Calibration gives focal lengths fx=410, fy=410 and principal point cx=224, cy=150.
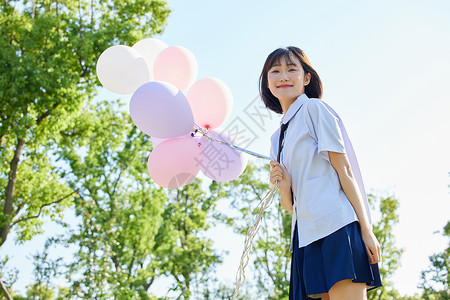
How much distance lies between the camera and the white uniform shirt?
1.57 metres

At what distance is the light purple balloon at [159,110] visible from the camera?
239cm

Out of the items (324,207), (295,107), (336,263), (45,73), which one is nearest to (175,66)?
(295,107)

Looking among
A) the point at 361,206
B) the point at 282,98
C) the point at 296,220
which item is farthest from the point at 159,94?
the point at 361,206

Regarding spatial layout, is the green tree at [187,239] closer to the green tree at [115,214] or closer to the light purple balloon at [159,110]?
the green tree at [115,214]

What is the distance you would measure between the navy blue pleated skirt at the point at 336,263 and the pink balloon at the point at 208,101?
55.7 inches

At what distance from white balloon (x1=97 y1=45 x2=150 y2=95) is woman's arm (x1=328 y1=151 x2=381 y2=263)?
1.85m

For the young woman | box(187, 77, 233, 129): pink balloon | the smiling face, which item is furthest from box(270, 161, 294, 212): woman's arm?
box(187, 77, 233, 129): pink balloon

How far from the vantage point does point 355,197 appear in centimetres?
159

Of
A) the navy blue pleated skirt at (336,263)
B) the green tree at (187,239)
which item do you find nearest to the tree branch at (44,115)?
the green tree at (187,239)

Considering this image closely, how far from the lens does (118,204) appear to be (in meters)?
10.8

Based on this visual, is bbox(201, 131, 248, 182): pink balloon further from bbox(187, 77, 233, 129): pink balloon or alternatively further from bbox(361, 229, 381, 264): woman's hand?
bbox(361, 229, 381, 264): woman's hand

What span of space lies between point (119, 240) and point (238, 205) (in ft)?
17.5

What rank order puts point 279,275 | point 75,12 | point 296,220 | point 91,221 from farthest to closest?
point 279,275
point 91,221
point 75,12
point 296,220

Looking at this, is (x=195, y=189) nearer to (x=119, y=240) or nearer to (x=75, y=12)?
(x=119, y=240)
